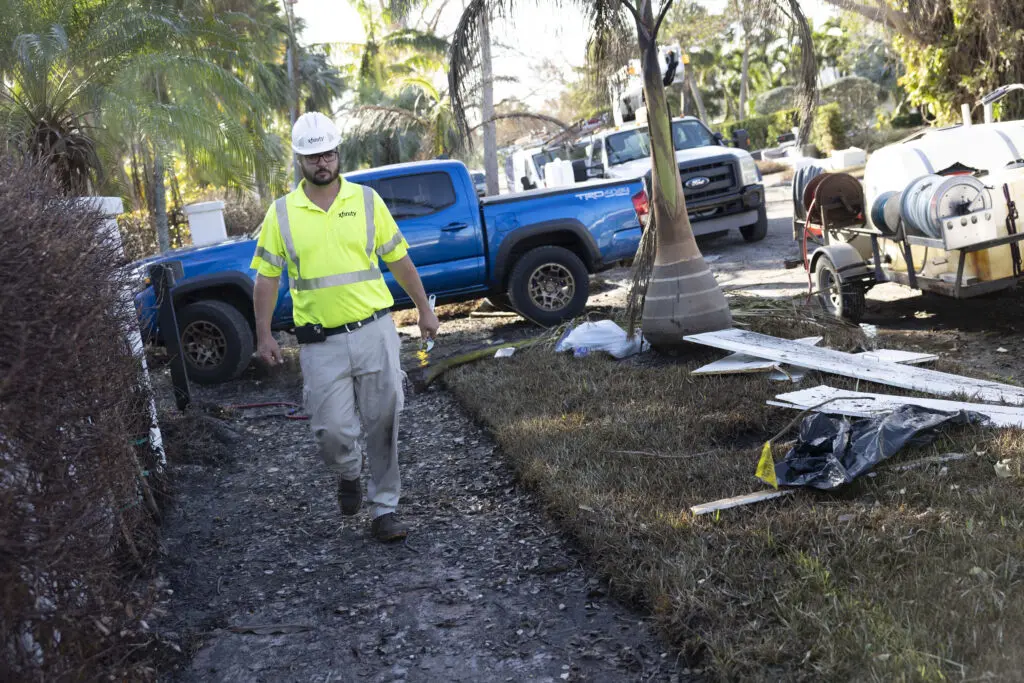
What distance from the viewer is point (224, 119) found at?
15.2 meters

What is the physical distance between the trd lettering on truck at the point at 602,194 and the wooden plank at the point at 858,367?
11.9 ft

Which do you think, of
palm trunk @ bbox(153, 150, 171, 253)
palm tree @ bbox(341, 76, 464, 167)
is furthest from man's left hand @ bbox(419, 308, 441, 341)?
palm tree @ bbox(341, 76, 464, 167)

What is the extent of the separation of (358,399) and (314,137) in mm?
1329

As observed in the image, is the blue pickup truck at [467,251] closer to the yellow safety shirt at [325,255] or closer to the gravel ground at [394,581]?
the gravel ground at [394,581]

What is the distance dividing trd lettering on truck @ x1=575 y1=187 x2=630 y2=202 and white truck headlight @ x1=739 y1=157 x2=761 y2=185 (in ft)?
17.1

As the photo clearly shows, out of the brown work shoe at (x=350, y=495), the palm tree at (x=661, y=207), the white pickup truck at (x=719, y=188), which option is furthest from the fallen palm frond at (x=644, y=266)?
the white pickup truck at (x=719, y=188)

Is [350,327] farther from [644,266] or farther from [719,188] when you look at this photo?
[719,188]

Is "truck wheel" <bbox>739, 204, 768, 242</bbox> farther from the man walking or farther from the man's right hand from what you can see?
the man's right hand

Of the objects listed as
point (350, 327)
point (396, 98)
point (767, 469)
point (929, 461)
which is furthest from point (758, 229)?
point (396, 98)

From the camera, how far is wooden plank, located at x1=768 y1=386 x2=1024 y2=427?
5.21 m

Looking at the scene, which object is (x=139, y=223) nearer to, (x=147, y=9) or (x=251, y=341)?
(x=147, y=9)

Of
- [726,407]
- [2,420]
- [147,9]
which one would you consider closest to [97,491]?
[2,420]

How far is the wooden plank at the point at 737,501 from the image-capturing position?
4.54 m

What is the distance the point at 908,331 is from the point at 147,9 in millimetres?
10892
